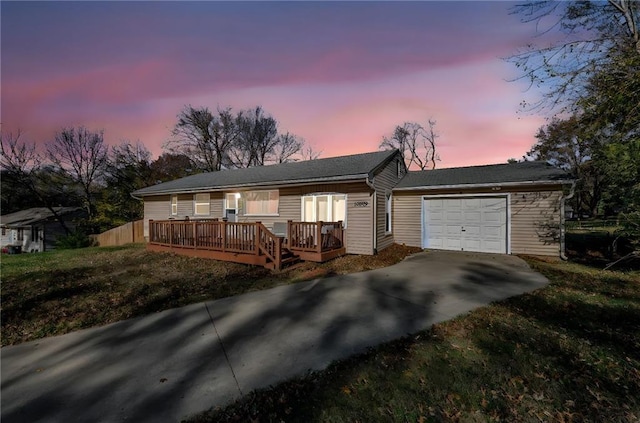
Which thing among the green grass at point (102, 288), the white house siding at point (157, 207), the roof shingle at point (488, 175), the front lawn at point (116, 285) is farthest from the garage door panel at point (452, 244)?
the white house siding at point (157, 207)

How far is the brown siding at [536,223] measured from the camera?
372 inches

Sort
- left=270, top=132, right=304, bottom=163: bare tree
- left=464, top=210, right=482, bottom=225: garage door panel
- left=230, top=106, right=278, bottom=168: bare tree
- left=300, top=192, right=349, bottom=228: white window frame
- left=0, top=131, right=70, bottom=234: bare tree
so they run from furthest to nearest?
1. left=270, top=132, right=304, bottom=163: bare tree
2. left=230, top=106, right=278, bottom=168: bare tree
3. left=0, top=131, right=70, bottom=234: bare tree
4. left=464, top=210, right=482, bottom=225: garage door panel
5. left=300, top=192, right=349, bottom=228: white window frame

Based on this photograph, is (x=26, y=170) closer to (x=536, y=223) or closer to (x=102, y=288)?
(x=102, y=288)

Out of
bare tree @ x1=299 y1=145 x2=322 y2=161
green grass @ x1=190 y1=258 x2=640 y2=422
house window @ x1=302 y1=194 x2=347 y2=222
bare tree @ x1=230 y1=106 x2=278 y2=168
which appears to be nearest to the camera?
green grass @ x1=190 y1=258 x2=640 y2=422

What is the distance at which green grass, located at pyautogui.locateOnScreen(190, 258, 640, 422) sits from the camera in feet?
8.00

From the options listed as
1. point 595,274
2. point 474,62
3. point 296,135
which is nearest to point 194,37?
point 474,62

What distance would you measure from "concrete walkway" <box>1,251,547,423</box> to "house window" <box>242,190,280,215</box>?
20.6 ft

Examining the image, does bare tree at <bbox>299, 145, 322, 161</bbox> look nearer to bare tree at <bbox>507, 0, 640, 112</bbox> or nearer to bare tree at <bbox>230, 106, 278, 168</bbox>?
bare tree at <bbox>230, 106, 278, 168</bbox>

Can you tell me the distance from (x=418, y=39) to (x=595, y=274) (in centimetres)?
880

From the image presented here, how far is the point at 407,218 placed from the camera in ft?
39.5

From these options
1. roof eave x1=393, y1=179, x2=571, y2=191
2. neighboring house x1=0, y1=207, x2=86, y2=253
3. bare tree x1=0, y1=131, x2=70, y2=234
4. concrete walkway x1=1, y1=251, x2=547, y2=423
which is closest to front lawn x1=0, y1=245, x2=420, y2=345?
concrete walkway x1=1, y1=251, x2=547, y2=423

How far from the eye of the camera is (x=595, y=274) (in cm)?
738

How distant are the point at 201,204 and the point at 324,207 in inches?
296

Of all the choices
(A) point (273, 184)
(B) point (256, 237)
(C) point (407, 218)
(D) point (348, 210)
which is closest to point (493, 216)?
(C) point (407, 218)
